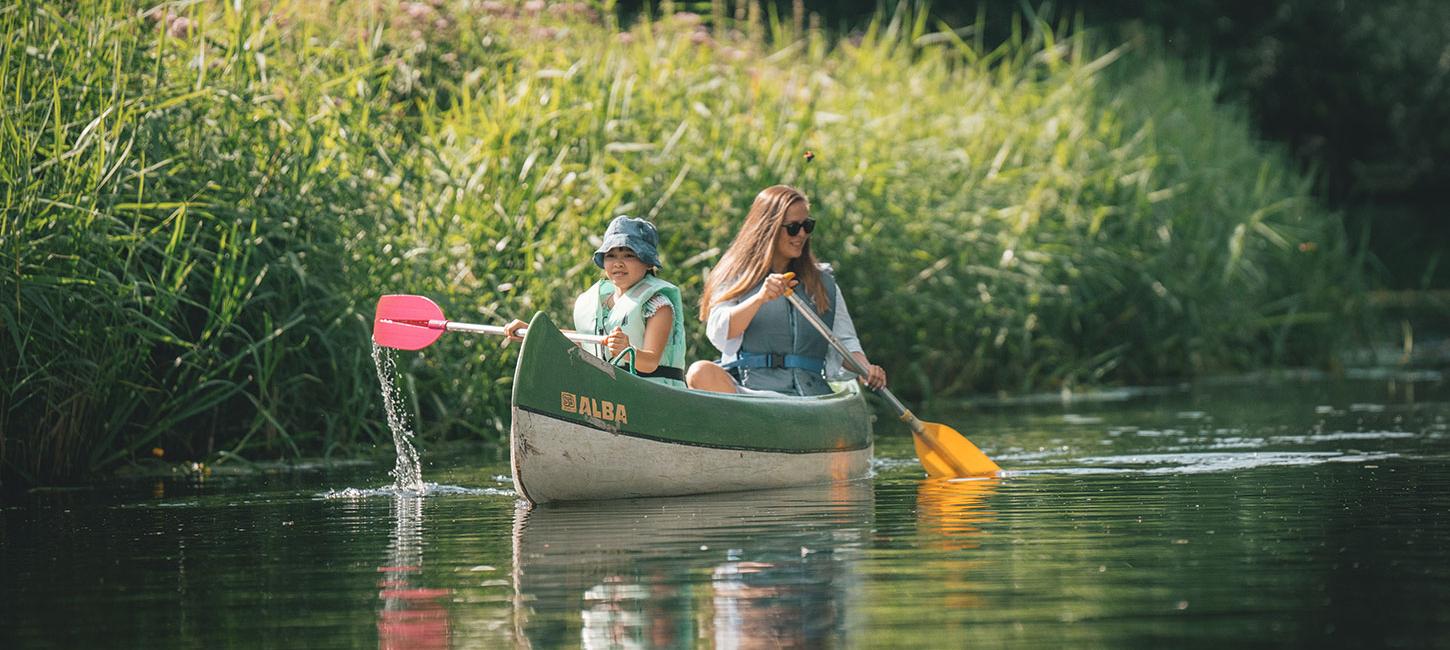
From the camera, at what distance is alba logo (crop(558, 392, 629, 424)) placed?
25.3 feet

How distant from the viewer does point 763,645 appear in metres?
4.67

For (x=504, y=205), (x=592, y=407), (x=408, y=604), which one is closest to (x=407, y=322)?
(x=592, y=407)

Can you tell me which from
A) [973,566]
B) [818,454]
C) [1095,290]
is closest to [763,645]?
[973,566]

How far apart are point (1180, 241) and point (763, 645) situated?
11323mm

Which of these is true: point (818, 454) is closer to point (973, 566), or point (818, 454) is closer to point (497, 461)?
point (497, 461)

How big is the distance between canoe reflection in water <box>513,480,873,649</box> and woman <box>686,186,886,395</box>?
0.75m

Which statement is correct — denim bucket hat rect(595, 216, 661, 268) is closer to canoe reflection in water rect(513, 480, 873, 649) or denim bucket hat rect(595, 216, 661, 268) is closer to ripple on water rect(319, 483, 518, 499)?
canoe reflection in water rect(513, 480, 873, 649)

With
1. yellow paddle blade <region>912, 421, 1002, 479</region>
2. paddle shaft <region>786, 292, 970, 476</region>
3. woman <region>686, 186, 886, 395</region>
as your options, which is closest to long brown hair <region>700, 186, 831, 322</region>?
woman <region>686, 186, 886, 395</region>

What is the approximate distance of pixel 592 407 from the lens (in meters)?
7.77

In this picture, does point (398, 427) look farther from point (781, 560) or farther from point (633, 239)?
point (781, 560)

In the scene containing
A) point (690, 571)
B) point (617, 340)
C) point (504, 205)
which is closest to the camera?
point (690, 571)

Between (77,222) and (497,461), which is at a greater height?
(77,222)

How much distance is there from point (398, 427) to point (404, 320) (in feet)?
4.90

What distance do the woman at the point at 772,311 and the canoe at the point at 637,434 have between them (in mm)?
232
